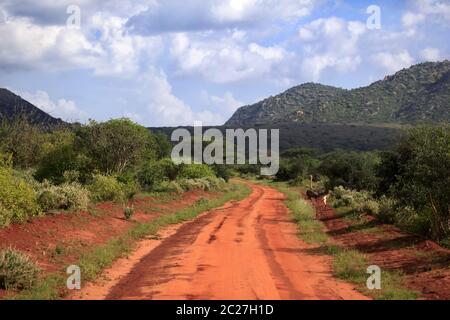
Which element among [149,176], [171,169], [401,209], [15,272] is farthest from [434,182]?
[171,169]

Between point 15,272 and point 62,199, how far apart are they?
933 centimetres

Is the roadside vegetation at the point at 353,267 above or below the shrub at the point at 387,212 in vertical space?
→ below

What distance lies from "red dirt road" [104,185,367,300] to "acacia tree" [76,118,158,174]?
11079 mm

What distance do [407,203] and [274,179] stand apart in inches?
2453

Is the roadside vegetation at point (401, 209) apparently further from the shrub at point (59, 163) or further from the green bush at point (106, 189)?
the shrub at point (59, 163)

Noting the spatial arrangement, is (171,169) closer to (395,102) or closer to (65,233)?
(65,233)

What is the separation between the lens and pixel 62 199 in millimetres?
20219

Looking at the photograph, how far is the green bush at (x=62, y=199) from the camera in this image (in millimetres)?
19531

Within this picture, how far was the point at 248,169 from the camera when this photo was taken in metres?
100

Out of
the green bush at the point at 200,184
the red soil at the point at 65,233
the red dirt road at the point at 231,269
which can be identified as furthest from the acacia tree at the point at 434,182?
the green bush at the point at 200,184

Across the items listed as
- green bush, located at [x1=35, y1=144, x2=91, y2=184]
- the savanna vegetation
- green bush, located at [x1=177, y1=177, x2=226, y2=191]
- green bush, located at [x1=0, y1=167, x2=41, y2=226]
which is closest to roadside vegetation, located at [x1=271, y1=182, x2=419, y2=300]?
the savanna vegetation

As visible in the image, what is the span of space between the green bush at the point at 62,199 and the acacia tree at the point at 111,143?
995 cm
